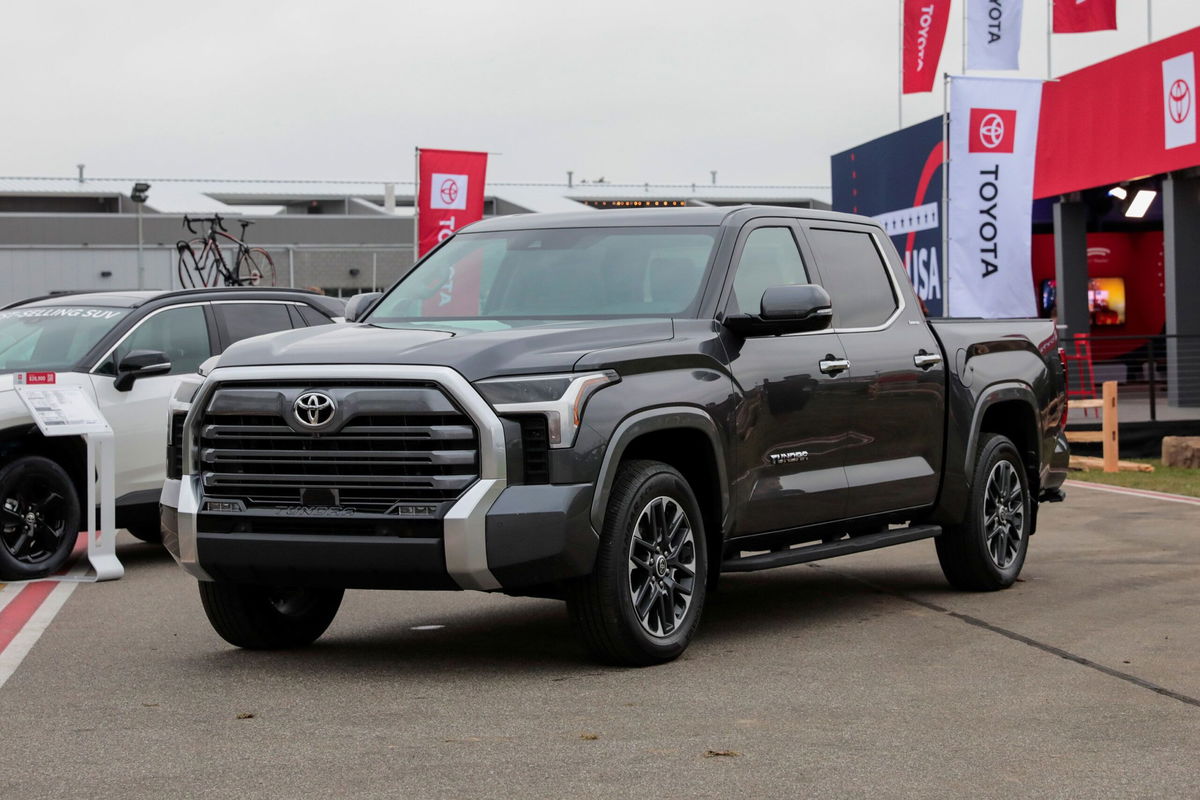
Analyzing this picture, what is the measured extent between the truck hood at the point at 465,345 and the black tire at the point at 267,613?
43.4 inches

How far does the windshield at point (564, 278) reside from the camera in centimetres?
795

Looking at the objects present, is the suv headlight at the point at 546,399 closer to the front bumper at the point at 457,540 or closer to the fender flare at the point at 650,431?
the front bumper at the point at 457,540

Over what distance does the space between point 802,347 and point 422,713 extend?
285 centimetres

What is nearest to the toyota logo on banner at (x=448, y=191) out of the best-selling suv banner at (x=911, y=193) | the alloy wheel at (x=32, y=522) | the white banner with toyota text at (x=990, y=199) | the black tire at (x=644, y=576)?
the best-selling suv banner at (x=911, y=193)

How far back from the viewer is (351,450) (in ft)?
22.5

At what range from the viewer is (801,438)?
8172 mm

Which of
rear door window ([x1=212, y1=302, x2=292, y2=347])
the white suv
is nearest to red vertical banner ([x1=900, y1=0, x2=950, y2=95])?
rear door window ([x1=212, y1=302, x2=292, y2=347])

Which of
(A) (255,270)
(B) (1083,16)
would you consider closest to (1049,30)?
(B) (1083,16)

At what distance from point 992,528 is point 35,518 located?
229 inches

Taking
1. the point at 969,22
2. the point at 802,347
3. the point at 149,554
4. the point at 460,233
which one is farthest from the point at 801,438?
the point at 969,22

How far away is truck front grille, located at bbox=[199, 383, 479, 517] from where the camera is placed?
22.1 feet

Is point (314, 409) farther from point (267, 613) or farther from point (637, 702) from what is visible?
point (637, 702)

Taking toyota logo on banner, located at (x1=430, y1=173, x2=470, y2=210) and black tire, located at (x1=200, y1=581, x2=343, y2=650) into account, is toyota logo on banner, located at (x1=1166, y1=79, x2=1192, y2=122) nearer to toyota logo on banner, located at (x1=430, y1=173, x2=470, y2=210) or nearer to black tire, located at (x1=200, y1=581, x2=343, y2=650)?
toyota logo on banner, located at (x1=430, y1=173, x2=470, y2=210)

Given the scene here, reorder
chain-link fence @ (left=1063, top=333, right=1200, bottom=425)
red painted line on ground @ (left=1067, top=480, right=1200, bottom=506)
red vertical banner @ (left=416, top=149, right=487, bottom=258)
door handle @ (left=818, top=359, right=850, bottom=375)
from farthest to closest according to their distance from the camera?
1. red vertical banner @ (left=416, top=149, right=487, bottom=258)
2. chain-link fence @ (left=1063, top=333, right=1200, bottom=425)
3. red painted line on ground @ (left=1067, top=480, right=1200, bottom=506)
4. door handle @ (left=818, top=359, right=850, bottom=375)
